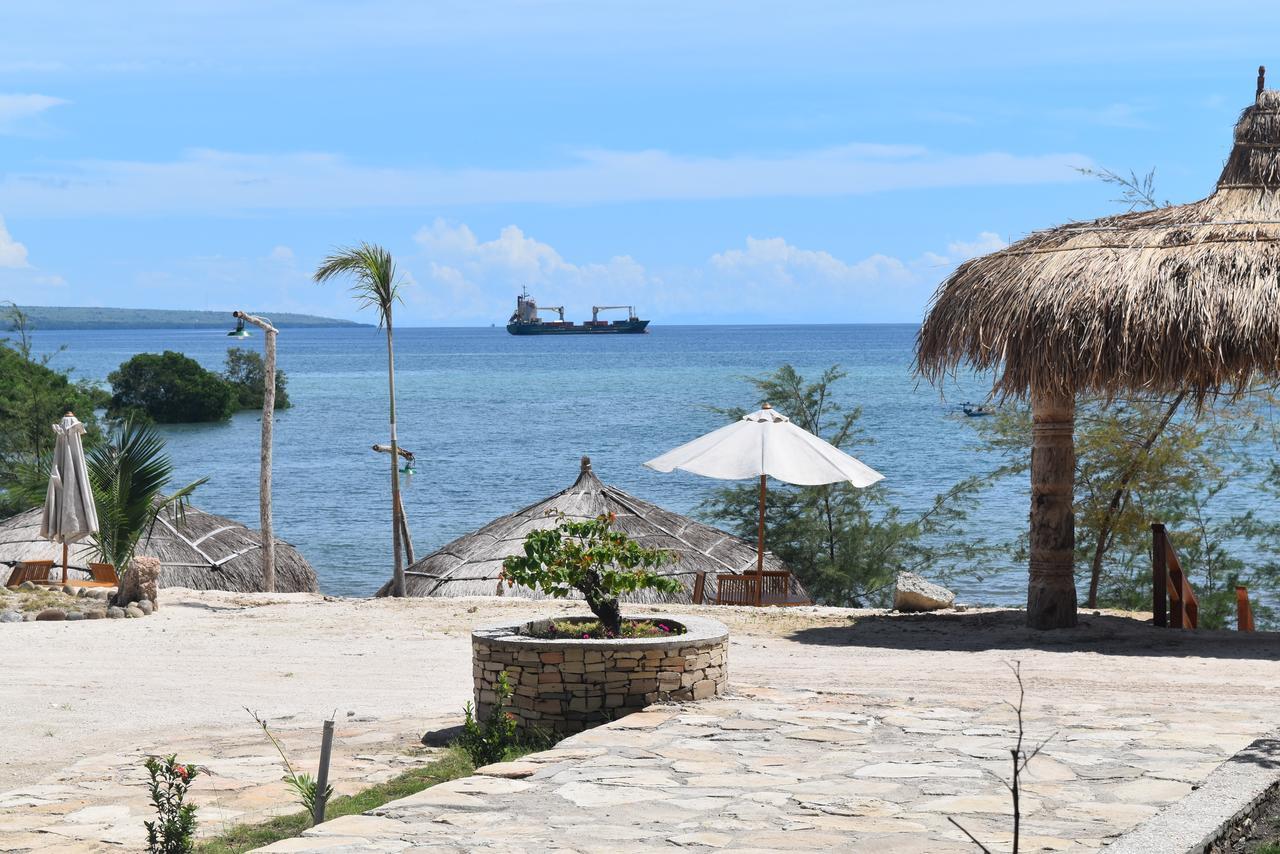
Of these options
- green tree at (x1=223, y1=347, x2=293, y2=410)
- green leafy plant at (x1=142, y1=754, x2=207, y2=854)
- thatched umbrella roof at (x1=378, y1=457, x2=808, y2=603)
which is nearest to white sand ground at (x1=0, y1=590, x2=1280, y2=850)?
green leafy plant at (x1=142, y1=754, x2=207, y2=854)

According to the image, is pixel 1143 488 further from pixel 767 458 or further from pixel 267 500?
pixel 267 500

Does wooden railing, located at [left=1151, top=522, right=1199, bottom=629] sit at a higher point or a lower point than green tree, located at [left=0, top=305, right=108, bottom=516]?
lower

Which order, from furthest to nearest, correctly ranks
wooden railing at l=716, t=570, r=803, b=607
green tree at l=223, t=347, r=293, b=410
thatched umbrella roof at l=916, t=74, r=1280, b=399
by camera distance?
1. green tree at l=223, t=347, r=293, b=410
2. wooden railing at l=716, t=570, r=803, b=607
3. thatched umbrella roof at l=916, t=74, r=1280, b=399

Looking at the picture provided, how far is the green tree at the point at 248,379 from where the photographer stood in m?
65.5

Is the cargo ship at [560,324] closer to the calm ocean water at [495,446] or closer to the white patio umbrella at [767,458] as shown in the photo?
the calm ocean water at [495,446]

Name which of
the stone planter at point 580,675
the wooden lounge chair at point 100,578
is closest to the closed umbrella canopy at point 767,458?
the stone planter at point 580,675

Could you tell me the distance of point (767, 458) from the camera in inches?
499

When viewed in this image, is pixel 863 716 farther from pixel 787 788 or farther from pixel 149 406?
pixel 149 406

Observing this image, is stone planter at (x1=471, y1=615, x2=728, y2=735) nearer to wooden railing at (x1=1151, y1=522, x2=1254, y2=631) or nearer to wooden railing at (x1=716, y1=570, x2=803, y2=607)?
wooden railing at (x1=1151, y1=522, x2=1254, y2=631)

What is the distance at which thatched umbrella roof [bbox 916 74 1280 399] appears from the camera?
9539 mm

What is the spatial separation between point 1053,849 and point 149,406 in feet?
183

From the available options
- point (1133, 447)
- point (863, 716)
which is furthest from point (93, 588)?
point (1133, 447)

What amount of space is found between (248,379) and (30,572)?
2151 inches

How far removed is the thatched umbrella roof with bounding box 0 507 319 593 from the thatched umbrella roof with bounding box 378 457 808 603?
1468mm
